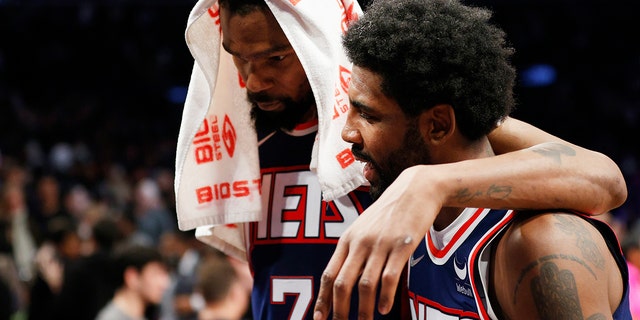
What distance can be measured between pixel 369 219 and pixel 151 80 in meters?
12.3

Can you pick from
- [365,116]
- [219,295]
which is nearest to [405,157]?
[365,116]

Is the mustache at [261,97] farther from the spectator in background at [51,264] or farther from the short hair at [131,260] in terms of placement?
the spectator in background at [51,264]

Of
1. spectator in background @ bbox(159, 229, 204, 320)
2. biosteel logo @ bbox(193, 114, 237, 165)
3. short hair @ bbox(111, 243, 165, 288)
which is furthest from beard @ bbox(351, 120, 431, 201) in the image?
spectator in background @ bbox(159, 229, 204, 320)

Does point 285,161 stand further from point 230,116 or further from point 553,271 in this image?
point 553,271

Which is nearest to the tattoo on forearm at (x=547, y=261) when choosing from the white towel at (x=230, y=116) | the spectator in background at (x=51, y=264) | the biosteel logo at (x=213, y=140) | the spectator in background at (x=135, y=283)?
the white towel at (x=230, y=116)

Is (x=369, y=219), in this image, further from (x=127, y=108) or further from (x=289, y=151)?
(x=127, y=108)

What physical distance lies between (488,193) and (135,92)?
484 inches

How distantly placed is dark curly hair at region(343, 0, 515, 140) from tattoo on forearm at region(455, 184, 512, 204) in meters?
0.24

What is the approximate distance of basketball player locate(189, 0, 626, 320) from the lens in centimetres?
198

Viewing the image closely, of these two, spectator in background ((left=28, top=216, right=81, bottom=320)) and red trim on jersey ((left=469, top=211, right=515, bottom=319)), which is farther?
spectator in background ((left=28, top=216, right=81, bottom=320))

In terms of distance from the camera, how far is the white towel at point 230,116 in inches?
75.5

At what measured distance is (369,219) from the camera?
1.31 m

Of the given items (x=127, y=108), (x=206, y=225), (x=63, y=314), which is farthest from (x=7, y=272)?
(x=127, y=108)

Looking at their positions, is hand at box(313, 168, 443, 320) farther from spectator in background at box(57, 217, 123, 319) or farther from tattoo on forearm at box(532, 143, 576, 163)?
spectator in background at box(57, 217, 123, 319)
